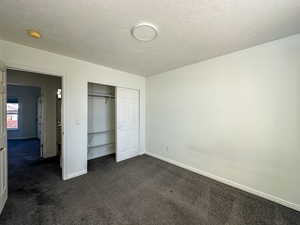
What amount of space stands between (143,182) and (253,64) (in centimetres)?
296

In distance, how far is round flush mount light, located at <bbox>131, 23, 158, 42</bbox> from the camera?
163 centimetres

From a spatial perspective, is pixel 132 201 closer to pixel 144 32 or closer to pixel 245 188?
pixel 245 188

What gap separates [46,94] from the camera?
12.4ft

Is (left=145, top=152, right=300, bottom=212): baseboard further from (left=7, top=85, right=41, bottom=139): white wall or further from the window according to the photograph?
the window

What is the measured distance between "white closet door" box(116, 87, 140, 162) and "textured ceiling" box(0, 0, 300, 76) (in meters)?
1.46

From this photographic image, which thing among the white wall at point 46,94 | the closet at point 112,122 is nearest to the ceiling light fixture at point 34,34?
the closet at point 112,122

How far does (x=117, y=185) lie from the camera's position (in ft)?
7.86

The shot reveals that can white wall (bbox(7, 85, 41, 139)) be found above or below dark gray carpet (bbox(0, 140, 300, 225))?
above

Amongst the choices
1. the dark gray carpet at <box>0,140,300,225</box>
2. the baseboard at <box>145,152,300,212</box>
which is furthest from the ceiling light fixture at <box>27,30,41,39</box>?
the baseboard at <box>145,152,300,212</box>

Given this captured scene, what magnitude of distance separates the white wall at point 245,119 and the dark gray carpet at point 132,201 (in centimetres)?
32

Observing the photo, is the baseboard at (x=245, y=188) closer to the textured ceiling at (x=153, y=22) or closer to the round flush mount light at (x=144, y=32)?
the textured ceiling at (x=153, y=22)

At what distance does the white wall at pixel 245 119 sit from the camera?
186 cm

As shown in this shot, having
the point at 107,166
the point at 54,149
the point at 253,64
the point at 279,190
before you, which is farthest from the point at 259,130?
the point at 54,149

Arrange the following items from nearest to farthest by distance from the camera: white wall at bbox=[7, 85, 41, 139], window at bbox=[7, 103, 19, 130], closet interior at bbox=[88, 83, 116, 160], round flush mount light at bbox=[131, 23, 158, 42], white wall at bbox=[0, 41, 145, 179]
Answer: round flush mount light at bbox=[131, 23, 158, 42] → white wall at bbox=[0, 41, 145, 179] → closet interior at bbox=[88, 83, 116, 160] → white wall at bbox=[7, 85, 41, 139] → window at bbox=[7, 103, 19, 130]
